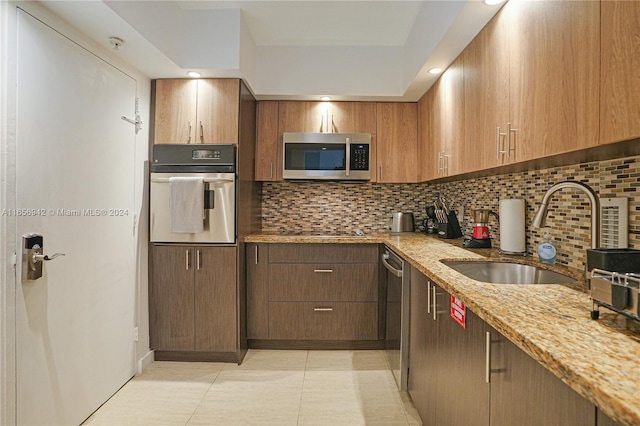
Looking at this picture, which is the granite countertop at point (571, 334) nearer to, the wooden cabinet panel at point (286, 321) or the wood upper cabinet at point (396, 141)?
the wooden cabinet panel at point (286, 321)

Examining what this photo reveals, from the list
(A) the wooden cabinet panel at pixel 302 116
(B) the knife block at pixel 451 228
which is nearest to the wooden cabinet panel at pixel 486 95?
(B) the knife block at pixel 451 228

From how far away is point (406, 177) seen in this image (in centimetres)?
321

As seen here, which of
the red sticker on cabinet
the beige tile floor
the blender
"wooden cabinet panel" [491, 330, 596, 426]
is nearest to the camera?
"wooden cabinet panel" [491, 330, 596, 426]

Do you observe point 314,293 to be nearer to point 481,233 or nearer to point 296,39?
point 481,233

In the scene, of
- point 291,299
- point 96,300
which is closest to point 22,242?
point 96,300

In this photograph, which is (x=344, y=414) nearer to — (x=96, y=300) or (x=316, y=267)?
(x=316, y=267)

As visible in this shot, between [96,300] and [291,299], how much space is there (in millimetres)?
1374

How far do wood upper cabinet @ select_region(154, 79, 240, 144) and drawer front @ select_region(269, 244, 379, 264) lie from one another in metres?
0.96

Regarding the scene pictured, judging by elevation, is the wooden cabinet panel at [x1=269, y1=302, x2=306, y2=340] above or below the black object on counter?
below

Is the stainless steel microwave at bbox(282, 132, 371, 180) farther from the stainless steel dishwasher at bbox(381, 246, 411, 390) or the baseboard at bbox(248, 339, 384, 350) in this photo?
the baseboard at bbox(248, 339, 384, 350)

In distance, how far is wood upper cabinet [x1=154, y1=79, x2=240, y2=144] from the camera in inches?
104

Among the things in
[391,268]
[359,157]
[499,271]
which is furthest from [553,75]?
[359,157]

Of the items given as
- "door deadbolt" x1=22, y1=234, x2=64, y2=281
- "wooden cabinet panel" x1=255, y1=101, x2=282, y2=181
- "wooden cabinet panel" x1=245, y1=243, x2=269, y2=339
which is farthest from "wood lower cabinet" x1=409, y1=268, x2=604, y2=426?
"door deadbolt" x1=22, y1=234, x2=64, y2=281

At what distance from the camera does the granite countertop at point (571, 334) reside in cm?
58
